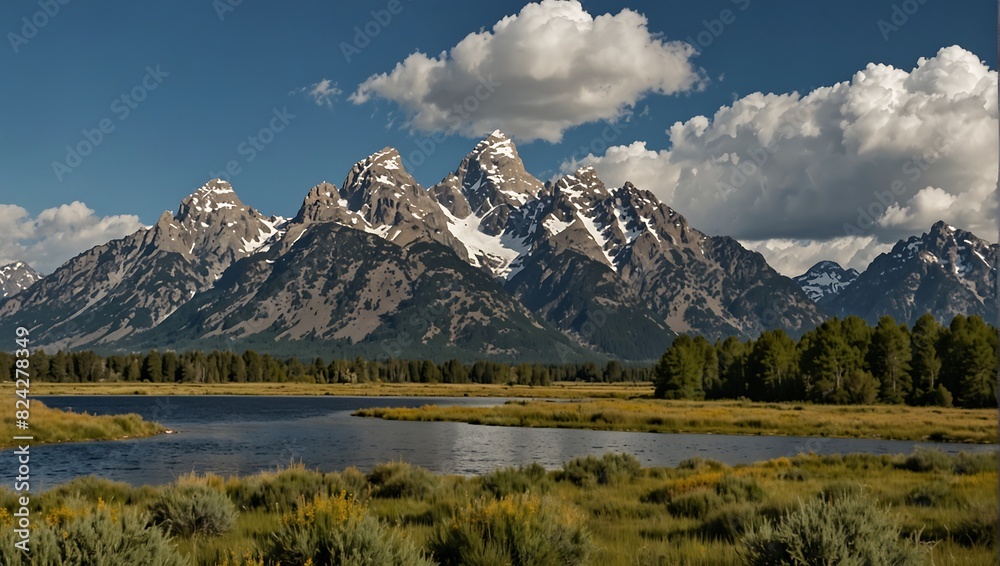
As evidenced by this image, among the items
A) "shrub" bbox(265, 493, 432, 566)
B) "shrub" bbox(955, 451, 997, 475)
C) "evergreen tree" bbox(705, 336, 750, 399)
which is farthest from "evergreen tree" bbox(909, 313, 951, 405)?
"shrub" bbox(265, 493, 432, 566)

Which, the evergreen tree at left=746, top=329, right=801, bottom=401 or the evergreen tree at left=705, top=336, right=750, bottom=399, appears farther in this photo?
the evergreen tree at left=705, top=336, right=750, bottom=399

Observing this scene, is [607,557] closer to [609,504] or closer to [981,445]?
[609,504]

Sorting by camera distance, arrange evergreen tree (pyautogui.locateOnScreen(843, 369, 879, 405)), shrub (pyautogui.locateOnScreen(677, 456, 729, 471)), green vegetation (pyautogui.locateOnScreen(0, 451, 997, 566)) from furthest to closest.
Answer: evergreen tree (pyautogui.locateOnScreen(843, 369, 879, 405)) < shrub (pyautogui.locateOnScreen(677, 456, 729, 471)) < green vegetation (pyautogui.locateOnScreen(0, 451, 997, 566))

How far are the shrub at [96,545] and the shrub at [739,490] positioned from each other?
14.0 m

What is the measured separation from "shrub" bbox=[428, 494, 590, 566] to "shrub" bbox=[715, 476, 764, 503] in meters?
8.59

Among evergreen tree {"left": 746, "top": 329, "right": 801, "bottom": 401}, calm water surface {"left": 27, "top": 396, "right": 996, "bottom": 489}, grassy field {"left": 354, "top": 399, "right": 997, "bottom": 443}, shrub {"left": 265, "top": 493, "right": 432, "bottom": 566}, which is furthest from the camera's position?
evergreen tree {"left": 746, "top": 329, "right": 801, "bottom": 401}

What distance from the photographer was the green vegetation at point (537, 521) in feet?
32.6

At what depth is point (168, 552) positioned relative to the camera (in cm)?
1045

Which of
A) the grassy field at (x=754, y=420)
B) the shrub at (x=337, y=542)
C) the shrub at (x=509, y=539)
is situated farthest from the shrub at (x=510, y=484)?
the grassy field at (x=754, y=420)

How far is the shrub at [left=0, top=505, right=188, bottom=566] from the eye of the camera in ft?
30.6

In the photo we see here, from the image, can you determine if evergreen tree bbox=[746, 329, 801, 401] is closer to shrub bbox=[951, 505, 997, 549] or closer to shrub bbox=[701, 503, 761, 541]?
shrub bbox=[701, 503, 761, 541]

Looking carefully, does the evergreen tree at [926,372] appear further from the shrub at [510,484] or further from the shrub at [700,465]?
the shrub at [510,484]

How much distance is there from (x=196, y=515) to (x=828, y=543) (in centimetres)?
1234

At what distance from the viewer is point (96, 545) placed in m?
9.62
